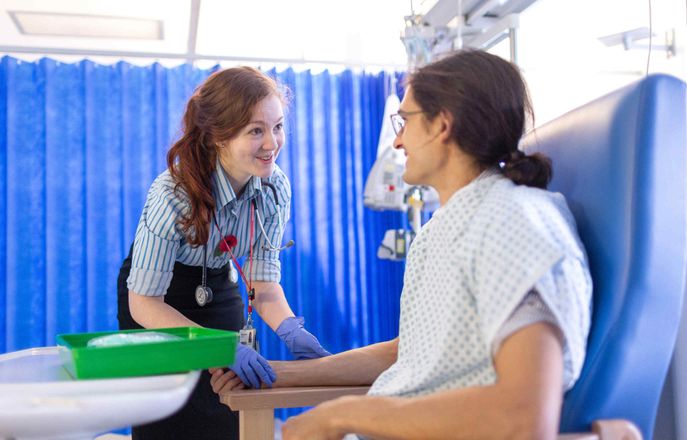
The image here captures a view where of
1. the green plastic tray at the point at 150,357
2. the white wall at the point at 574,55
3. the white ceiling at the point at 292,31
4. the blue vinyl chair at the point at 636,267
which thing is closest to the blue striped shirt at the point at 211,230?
the green plastic tray at the point at 150,357

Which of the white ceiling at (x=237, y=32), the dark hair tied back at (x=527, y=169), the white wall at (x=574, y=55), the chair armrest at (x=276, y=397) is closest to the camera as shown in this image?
the dark hair tied back at (x=527, y=169)

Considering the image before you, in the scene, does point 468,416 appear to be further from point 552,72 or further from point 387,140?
point 552,72

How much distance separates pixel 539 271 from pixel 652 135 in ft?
0.94

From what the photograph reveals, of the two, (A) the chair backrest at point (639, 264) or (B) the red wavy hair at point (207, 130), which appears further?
(B) the red wavy hair at point (207, 130)

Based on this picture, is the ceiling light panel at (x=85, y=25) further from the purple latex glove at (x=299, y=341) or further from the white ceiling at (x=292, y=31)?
the purple latex glove at (x=299, y=341)

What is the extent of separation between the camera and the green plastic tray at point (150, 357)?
2.77ft

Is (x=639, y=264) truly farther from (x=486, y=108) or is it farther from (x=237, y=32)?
(x=237, y=32)

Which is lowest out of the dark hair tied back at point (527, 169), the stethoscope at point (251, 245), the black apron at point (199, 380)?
the black apron at point (199, 380)

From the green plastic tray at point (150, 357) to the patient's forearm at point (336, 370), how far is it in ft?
1.34

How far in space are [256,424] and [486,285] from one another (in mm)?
591

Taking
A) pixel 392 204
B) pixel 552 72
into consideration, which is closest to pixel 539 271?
pixel 392 204

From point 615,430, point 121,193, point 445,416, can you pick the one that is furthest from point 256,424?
point 121,193

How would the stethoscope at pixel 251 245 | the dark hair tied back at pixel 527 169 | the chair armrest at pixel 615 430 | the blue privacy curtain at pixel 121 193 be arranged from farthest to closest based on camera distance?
the blue privacy curtain at pixel 121 193 < the stethoscope at pixel 251 245 < the dark hair tied back at pixel 527 169 < the chair armrest at pixel 615 430

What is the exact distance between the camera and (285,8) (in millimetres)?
3102
